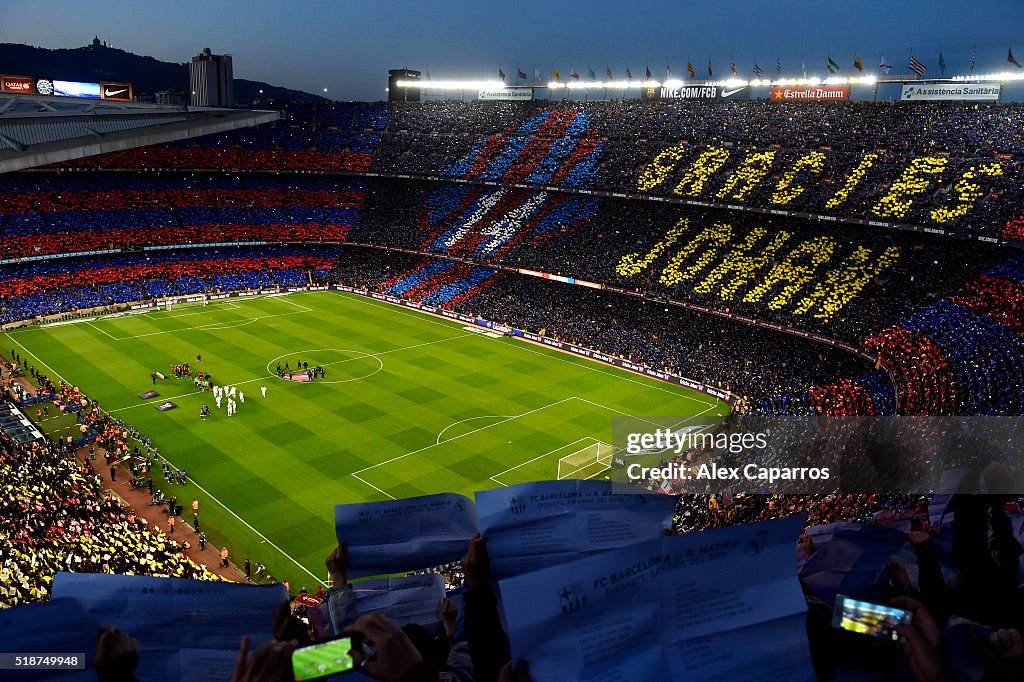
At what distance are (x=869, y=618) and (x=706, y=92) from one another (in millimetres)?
79001

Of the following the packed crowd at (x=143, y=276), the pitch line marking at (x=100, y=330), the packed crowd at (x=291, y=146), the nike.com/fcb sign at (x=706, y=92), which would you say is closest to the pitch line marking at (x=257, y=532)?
the pitch line marking at (x=100, y=330)

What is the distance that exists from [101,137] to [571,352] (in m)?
34.6

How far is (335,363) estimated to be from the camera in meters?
50.7

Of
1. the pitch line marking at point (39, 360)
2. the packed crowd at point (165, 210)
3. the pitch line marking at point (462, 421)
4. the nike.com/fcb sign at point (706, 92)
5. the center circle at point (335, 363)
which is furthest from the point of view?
the nike.com/fcb sign at point (706, 92)

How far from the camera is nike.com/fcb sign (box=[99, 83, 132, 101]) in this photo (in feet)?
144

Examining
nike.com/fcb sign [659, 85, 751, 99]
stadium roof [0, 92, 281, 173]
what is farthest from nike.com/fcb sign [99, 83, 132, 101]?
nike.com/fcb sign [659, 85, 751, 99]

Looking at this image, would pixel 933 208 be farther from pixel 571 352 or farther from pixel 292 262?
pixel 292 262

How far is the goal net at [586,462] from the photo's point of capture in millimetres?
34875

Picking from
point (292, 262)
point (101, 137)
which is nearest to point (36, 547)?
point (101, 137)

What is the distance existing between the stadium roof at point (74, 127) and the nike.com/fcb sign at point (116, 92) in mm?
10709

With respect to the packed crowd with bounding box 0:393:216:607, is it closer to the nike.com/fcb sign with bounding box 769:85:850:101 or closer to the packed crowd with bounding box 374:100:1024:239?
the packed crowd with bounding box 374:100:1024:239

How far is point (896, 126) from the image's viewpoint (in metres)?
61.0

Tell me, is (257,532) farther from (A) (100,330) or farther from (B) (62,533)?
(A) (100,330)

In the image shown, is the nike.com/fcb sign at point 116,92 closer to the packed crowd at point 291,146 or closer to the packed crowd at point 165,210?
the packed crowd at point 165,210
